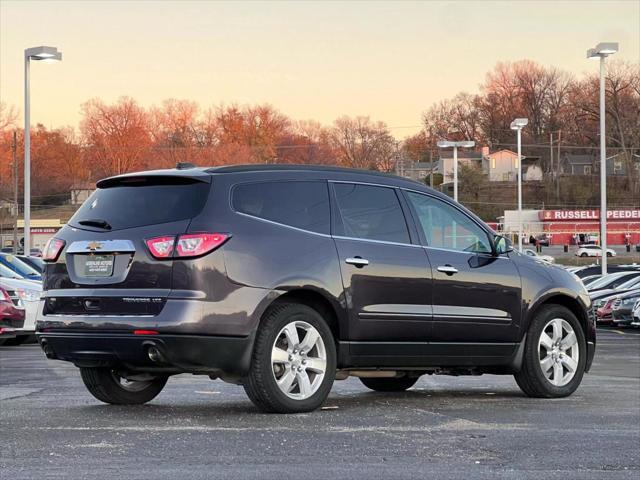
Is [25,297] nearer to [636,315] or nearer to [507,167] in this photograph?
[636,315]

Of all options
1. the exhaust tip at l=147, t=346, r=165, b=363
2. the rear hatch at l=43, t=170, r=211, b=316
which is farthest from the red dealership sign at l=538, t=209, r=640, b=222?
the exhaust tip at l=147, t=346, r=165, b=363

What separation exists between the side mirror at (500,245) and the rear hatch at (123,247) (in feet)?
8.74

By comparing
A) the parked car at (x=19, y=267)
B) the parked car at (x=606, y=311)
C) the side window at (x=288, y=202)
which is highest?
the side window at (x=288, y=202)

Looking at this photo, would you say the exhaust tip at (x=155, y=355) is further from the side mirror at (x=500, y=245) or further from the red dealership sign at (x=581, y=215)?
the red dealership sign at (x=581, y=215)

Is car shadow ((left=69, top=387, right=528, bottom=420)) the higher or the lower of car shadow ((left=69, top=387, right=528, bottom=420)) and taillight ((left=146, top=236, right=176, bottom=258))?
the lower

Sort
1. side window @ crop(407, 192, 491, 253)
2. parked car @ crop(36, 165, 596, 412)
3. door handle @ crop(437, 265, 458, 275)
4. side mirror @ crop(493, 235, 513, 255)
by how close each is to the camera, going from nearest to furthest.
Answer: parked car @ crop(36, 165, 596, 412)
door handle @ crop(437, 265, 458, 275)
side window @ crop(407, 192, 491, 253)
side mirror @ crop(493, 235, 513, 255)

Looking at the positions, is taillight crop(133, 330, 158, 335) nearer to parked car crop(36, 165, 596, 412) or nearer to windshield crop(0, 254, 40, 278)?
parked car crop(36, 165, 596, 412)

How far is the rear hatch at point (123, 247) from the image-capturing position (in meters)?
7.71

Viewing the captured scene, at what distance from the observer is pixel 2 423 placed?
24.1ft

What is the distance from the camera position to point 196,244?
303 inches

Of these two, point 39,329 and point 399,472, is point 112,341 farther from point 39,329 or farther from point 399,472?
point 399,472

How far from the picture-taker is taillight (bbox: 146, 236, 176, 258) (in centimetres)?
770

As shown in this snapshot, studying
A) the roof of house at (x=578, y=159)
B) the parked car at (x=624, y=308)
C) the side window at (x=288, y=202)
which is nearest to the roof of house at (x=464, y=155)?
the roof of house at (x=578, y=159)

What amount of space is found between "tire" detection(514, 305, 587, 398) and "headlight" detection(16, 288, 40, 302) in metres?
11.2
